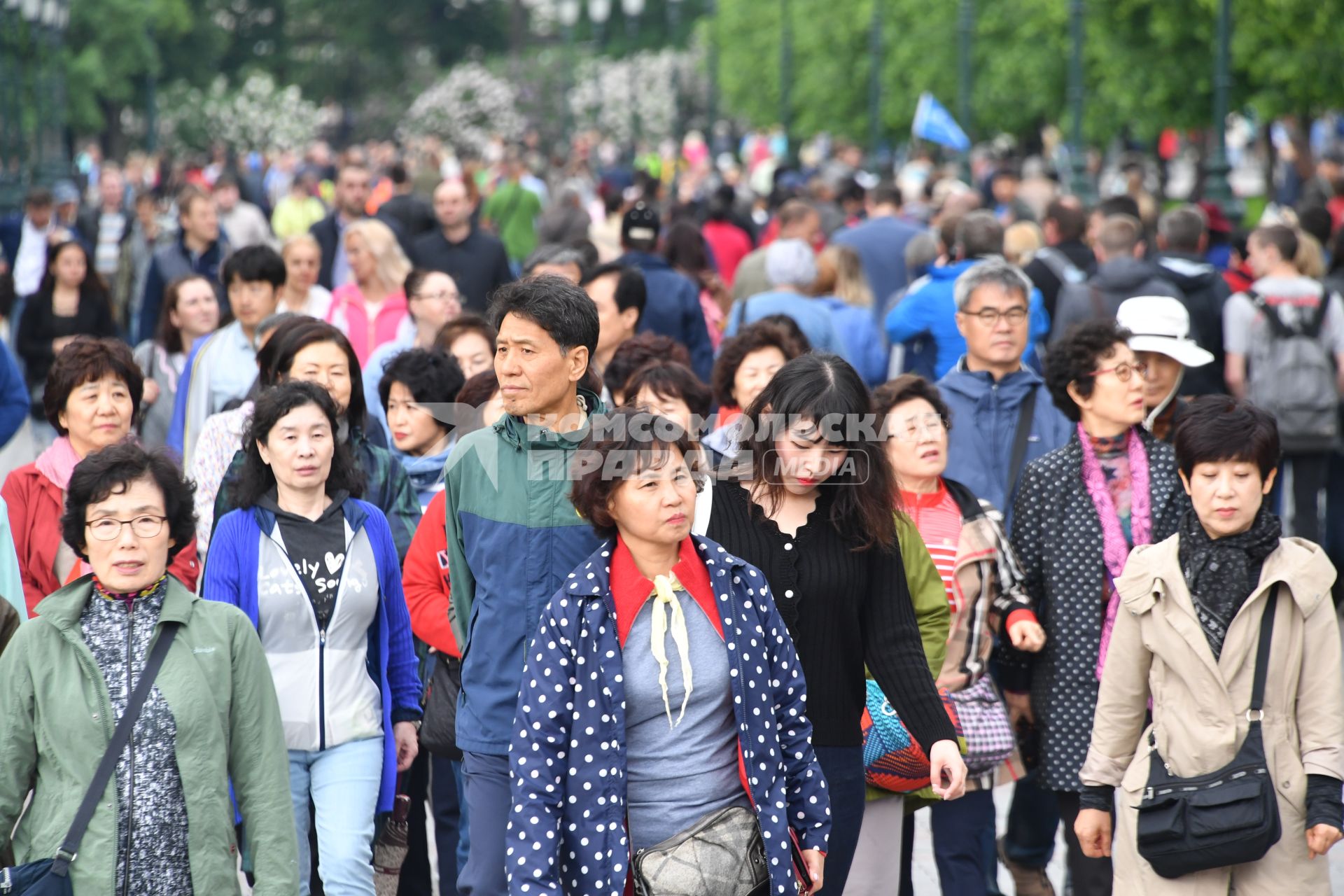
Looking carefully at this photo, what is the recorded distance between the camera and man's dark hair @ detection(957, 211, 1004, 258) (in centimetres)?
991

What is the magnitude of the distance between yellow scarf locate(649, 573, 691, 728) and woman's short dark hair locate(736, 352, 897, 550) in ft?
2.32

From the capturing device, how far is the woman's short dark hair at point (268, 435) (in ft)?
17.4

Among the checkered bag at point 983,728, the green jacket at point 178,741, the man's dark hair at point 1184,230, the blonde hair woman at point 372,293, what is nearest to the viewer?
the green jacket at point 178,741

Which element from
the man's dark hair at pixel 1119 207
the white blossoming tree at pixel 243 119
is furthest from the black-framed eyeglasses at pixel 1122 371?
the white blossoming tree at pixel 243 119

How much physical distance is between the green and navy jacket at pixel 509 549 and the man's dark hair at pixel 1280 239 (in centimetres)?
656

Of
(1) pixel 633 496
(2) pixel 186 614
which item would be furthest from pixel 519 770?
(2) pixel 186 614

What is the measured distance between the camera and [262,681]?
14.8ft

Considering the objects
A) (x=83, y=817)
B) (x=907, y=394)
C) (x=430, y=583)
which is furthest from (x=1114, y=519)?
(x=83, y=817)

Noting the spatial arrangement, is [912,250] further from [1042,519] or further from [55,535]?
[55,535]

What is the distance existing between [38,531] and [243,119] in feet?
179

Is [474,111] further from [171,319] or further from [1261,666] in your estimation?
[1261,666]

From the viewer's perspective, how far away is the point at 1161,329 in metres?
6.70

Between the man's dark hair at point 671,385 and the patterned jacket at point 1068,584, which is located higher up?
the man's dark hair at point 671,385

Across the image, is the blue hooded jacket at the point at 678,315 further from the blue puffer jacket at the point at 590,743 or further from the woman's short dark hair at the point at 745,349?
the blue puffer jacket at the point at 590,743
